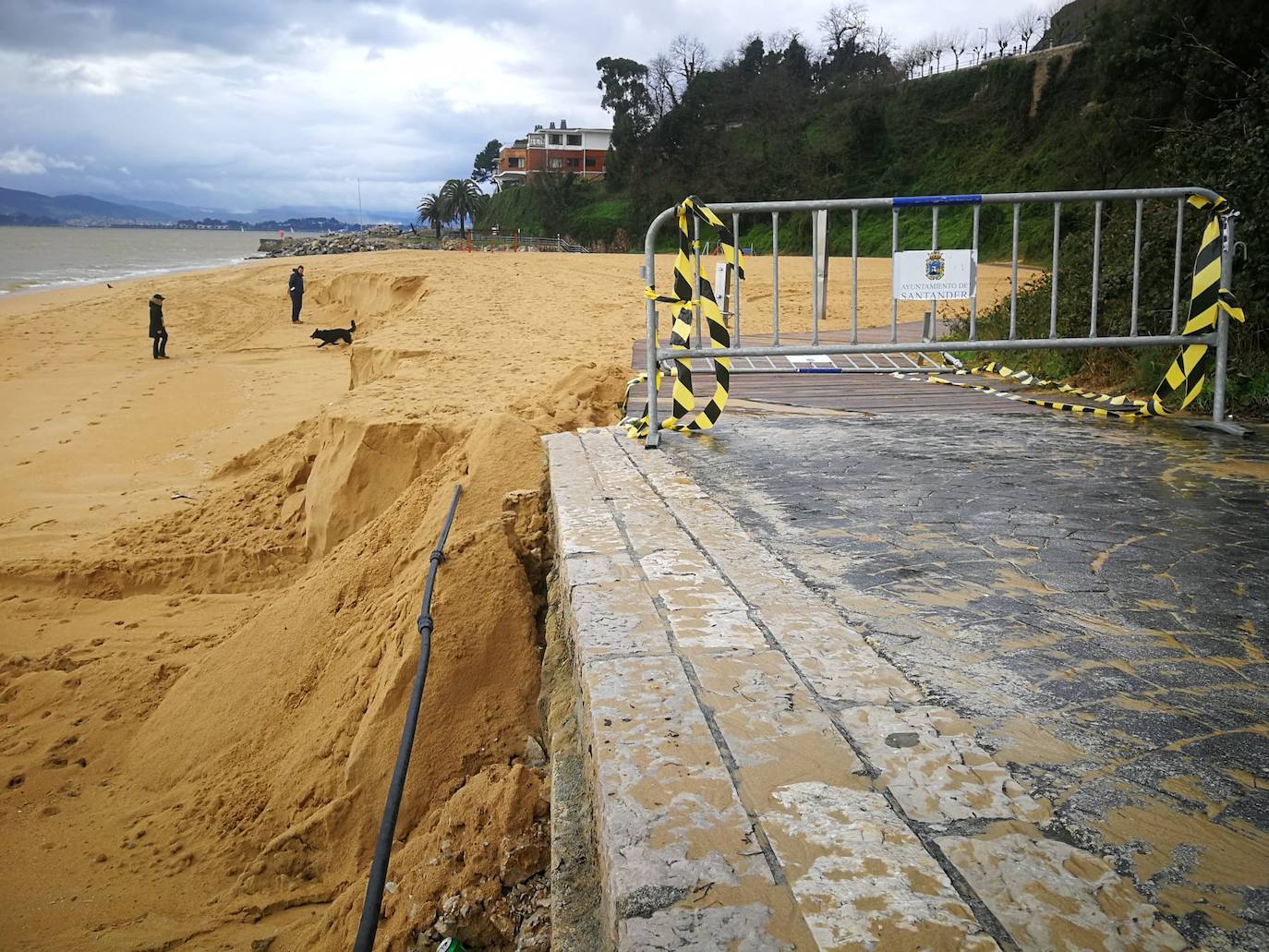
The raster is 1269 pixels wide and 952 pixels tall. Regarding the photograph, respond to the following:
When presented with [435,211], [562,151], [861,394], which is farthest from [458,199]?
[861,394]

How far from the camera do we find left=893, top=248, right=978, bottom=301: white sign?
21.2 feet

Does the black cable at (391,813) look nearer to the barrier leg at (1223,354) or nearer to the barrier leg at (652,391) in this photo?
the barrier leg at (652,391)

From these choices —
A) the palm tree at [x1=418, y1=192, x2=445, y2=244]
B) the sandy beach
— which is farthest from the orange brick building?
the sandy beach

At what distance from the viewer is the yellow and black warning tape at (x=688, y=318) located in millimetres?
6195

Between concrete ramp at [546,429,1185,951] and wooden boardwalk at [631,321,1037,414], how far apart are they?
457 cm

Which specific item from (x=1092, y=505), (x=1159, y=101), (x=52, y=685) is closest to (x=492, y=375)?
(x=52, y=685)

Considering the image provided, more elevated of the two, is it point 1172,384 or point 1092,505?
point 1172,384

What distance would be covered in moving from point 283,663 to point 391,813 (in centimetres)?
302

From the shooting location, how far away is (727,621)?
3160mm

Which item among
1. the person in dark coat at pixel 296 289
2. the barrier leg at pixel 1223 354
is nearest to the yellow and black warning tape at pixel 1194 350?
the barrier leg at pixel 1223 354

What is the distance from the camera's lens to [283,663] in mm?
5801

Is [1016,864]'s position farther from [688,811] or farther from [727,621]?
[727,621]

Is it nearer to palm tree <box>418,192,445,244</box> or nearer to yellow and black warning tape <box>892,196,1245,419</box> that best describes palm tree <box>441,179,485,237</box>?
palm tree <box>418,192,445,244</box>

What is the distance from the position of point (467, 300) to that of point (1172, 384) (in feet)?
57.7
